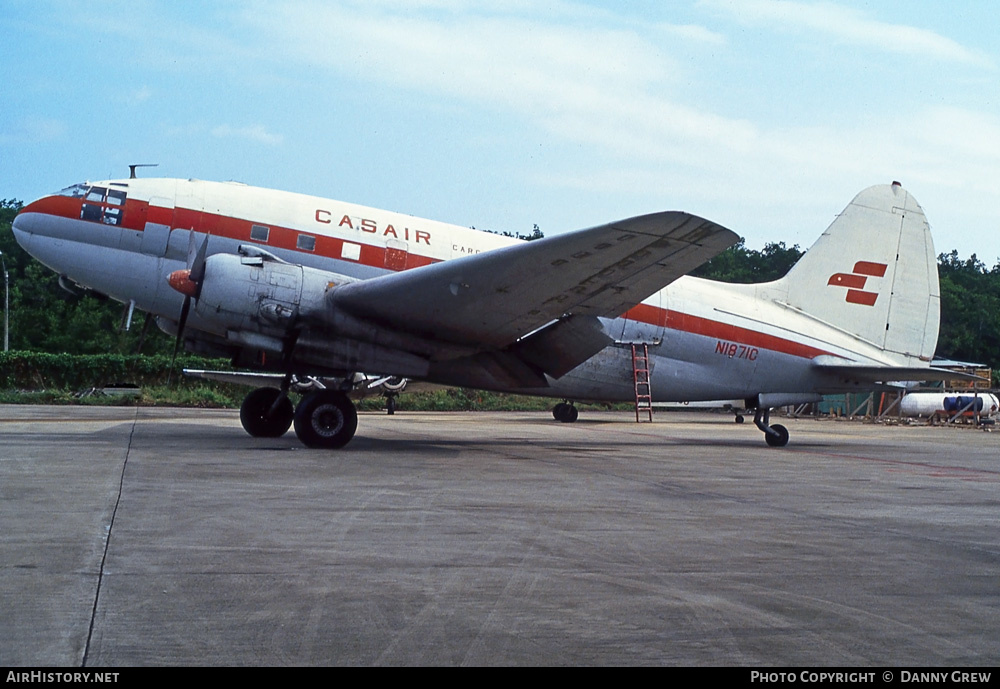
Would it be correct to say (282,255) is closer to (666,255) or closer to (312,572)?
(666,255)

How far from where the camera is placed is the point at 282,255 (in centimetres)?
1470

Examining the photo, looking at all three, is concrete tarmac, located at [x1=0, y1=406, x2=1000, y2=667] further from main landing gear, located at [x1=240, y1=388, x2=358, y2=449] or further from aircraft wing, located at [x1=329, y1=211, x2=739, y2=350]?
aircraft wing, located at [x1=329, y1=211, x2=739, y2=350]

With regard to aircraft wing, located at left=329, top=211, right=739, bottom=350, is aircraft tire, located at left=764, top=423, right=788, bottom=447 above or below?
below

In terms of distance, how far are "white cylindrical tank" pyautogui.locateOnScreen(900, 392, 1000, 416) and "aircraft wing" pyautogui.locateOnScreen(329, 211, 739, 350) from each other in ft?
82.8

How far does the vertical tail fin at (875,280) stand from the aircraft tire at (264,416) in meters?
10.3

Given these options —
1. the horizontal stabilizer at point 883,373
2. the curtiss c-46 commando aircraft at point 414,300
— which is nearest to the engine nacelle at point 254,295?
the curtiss c-46 commando aircraft at point 414,300

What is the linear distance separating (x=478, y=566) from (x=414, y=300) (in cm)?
791

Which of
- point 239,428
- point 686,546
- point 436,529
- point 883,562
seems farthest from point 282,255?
point 883,562

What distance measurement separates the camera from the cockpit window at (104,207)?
48.0ft

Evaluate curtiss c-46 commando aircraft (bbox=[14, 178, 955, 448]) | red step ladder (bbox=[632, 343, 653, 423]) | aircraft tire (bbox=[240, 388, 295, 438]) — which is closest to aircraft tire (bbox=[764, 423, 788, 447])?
curtiss c-46 commando aircraft (bbox=[14, 178, 955, 448])

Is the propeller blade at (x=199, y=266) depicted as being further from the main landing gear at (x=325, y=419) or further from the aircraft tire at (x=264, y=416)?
the aircraft tire at (x=264, y=416)

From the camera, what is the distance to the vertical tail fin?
1936cm

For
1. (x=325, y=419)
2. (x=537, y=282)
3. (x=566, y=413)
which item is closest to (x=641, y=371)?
(x=537, y=282)

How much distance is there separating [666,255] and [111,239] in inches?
332
